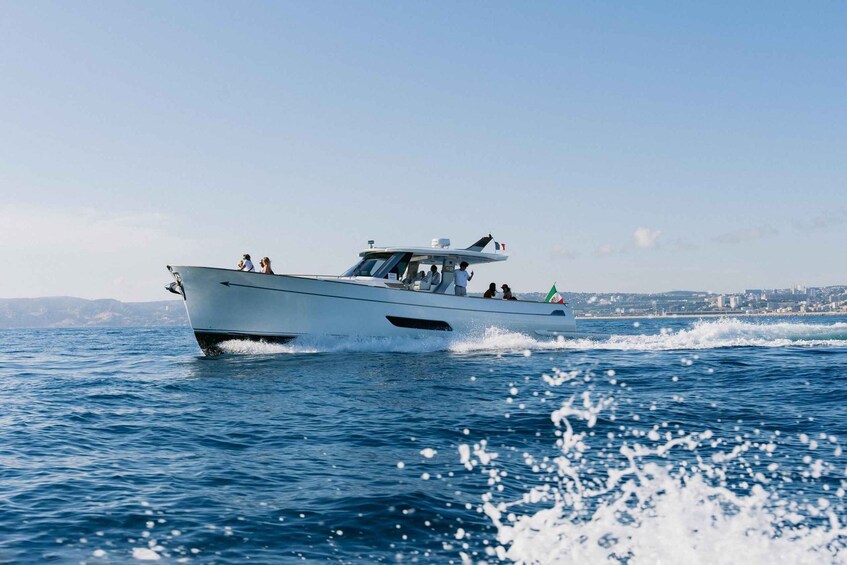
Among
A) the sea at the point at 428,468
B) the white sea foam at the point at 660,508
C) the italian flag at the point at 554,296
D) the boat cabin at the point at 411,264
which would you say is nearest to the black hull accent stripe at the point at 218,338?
the boat cabin at the point at 411,264

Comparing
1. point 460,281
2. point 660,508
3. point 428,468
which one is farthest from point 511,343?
point 660,508

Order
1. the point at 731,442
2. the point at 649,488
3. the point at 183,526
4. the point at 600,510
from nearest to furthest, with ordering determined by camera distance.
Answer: the point at 183,526 < the point at 600,510 < the point at 649,488 < the point at 731,442

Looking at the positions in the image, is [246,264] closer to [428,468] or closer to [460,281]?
[460,281]

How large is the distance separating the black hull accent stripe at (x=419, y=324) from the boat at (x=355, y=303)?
3cm

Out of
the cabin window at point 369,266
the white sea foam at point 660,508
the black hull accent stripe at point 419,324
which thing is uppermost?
the cabin window at point 369,266

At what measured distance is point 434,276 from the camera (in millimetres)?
23594

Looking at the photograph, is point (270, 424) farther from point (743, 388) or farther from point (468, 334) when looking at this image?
point (468, 334)

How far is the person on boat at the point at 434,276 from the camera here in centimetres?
2353

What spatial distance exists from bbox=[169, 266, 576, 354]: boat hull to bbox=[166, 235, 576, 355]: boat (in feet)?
0.09

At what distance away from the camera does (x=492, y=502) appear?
6.19 metres

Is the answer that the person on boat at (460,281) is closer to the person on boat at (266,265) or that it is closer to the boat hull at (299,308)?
the boat hull at (299,308)

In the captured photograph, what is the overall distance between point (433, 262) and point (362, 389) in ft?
36.7

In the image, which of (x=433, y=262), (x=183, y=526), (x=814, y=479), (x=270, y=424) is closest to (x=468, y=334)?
(x=433, y=262)

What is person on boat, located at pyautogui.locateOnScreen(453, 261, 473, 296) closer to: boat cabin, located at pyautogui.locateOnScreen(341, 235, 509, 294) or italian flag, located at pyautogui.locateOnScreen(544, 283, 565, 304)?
boat cabin, located at pyautogui.locateOnScreen(341, 235, 509, 294)
